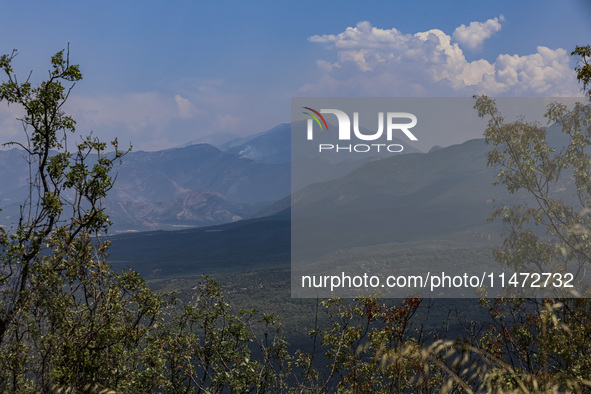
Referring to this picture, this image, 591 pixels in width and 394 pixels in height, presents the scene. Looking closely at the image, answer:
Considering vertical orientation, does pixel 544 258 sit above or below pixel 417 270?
above

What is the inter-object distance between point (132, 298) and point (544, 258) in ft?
54.5

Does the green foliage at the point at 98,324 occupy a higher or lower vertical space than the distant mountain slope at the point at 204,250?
higher

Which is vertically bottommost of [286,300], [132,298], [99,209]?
[286,300]

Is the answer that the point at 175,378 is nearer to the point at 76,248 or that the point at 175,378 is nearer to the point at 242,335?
the point at 242,335


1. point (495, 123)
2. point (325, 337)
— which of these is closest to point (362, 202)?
point (495, 123)

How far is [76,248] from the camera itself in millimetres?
7223

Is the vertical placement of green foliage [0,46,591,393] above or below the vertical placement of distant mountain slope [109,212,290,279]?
above

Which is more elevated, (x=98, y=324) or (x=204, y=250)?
(x=98, y=324)

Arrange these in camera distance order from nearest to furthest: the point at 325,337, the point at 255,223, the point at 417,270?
the point at 325,337, the point at 417,270, the point at 255,223

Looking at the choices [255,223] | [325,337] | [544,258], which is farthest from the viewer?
[255,223]

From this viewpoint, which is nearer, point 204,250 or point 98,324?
point 98,324

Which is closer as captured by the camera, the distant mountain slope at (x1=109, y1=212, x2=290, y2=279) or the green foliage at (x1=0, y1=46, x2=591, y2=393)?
the green foliage at (x1=0, y1=46, x2=591, y2=393)

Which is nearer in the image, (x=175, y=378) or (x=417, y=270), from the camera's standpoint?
(x=175, y=378)

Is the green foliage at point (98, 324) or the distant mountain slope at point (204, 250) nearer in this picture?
the green foliage at point (98, 324)
